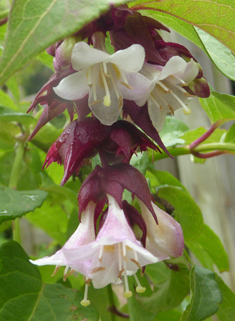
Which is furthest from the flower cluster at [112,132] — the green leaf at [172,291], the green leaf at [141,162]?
the green leaf at [172,291]

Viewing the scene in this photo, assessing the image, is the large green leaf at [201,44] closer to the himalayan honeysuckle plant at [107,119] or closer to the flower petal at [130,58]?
the himalayan honeysuckle plant at [107,119]

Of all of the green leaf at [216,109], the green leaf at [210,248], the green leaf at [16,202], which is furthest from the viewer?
the green leaf at [210,248]

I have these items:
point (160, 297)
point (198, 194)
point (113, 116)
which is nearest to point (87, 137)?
point (113, 116)

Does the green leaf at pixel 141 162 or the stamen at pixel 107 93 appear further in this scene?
the green leaf at pixel 141 162

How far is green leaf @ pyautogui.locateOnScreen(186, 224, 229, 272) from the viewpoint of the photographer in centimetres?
52

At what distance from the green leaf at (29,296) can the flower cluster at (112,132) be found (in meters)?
0.08

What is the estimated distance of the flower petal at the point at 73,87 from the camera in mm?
214

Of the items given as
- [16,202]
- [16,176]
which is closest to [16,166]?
[16,176]

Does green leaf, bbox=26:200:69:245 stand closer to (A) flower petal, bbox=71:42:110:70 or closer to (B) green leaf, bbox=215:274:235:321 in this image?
(B) green leaf, bbox=215:274:235:321

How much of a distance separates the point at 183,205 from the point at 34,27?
12.8 inches

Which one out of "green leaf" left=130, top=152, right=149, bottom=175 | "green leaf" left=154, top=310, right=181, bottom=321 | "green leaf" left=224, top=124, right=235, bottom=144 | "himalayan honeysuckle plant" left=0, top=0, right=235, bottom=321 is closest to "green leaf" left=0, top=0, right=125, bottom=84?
"himalayan honeysuckle plant" left=0, top=0, right=235, bottom=321

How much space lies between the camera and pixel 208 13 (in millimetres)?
256

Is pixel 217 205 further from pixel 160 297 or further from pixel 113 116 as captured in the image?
pixel 113 116

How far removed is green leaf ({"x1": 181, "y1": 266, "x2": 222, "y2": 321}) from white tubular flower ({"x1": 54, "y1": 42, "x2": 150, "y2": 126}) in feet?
0.68
